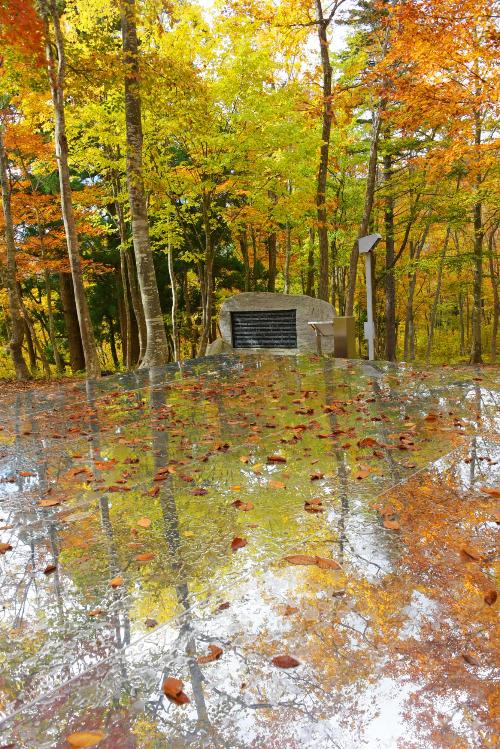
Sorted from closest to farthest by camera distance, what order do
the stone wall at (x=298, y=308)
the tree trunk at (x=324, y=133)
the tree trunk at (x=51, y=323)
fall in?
the stone wall at (x=298, y=308), the tree trunk at (x=324, y=133), the tree trunk at (x=51, y=323)

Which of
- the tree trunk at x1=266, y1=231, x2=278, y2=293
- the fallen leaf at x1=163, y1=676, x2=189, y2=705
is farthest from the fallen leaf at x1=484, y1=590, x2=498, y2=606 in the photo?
the tree trunk at x1=266, y1=231, x2=278, y2=293

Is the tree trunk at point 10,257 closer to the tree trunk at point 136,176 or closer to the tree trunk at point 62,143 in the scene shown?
the tree trunk at point 62,143

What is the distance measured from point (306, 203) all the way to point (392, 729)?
14.9 m

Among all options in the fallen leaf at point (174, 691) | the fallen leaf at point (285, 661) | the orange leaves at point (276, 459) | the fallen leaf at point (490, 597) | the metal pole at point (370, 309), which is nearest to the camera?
the fallen leaf at point (174, 691)

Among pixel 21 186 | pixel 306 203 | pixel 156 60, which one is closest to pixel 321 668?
pixel 156 60

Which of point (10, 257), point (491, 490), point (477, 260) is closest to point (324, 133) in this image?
point (477, 260)

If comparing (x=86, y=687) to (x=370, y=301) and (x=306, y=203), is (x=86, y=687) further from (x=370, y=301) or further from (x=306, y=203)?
(x=306, y=203)

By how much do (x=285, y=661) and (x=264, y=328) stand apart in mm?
10367

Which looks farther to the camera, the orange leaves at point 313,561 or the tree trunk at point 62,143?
the tree trunk at point 62,143

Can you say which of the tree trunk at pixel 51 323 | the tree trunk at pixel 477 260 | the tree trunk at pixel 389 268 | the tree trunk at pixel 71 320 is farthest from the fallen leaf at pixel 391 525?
the tree trunk at pixel 71 320

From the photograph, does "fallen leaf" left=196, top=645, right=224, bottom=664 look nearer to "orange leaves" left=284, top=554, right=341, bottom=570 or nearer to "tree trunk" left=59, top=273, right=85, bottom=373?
"orange leaves" left=284, top=554, right=341, bottom=570

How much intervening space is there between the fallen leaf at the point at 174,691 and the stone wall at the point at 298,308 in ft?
31.3

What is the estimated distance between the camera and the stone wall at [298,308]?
10859 mm

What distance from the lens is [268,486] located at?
309 centimetres
